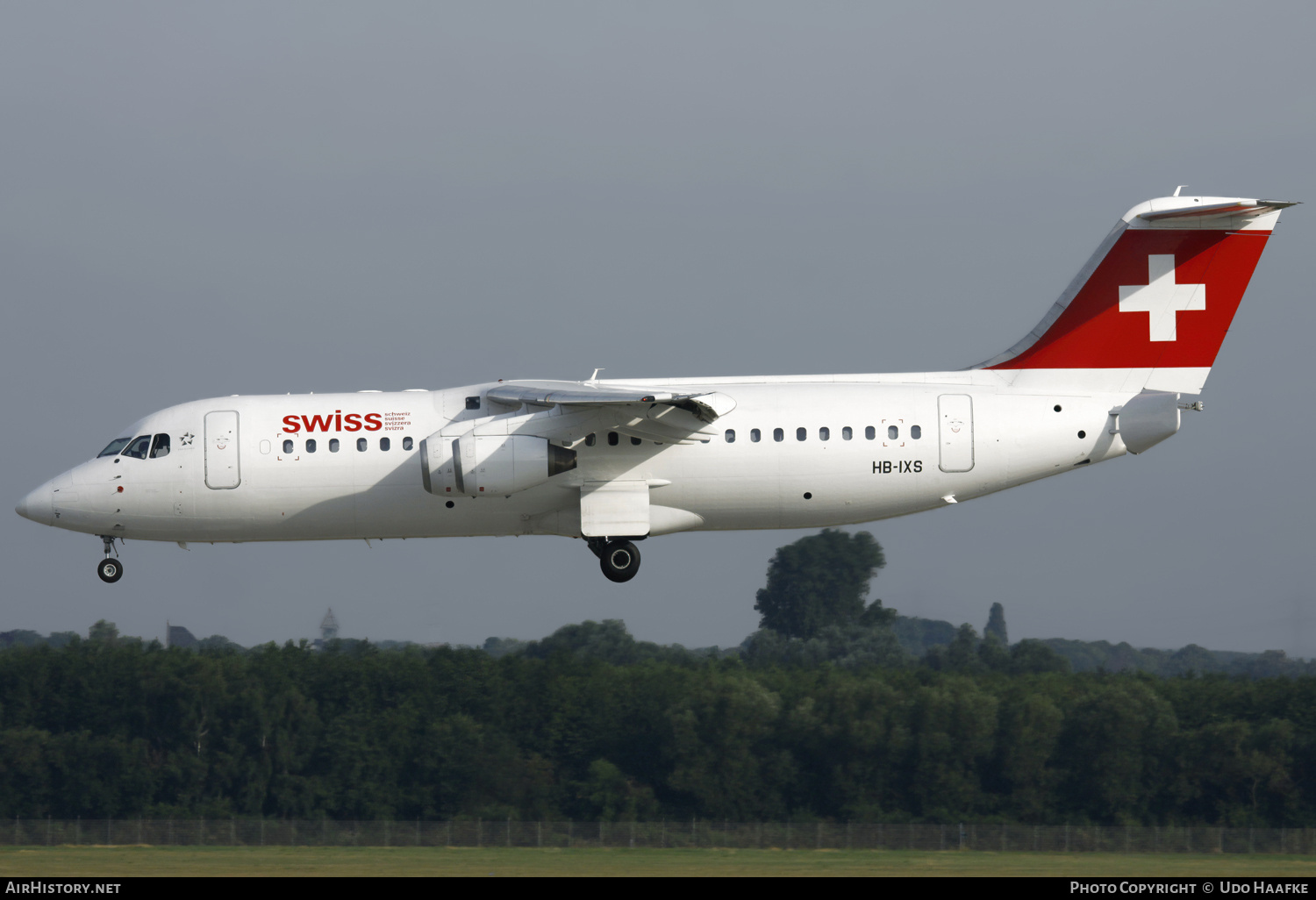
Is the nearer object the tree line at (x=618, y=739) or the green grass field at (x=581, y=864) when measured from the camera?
the green grass field at (x=581, y=864)

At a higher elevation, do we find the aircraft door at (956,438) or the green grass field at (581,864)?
the aircraft door at (956,438)

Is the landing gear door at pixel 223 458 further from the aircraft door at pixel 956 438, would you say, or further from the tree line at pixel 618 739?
the tree line at pixel 618 739

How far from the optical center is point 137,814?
196 feet

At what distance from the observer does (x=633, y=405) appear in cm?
2234

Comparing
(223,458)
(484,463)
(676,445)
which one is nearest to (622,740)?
(223,458)

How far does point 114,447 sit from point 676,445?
9.50 metres

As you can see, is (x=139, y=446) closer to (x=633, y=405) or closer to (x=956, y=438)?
(x=633, y=405)

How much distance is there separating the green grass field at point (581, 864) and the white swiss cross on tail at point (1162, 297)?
10.1 meters

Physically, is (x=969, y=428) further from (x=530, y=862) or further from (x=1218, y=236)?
(x=530, y=862)

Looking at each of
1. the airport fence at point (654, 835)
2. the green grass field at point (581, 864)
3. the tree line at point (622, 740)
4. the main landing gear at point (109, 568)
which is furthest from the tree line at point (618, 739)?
the main landing gear at point (109, 568)

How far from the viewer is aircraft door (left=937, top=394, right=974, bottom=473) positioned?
23.4m

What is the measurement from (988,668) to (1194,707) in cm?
2325

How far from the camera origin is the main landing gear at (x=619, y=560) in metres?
23.8
